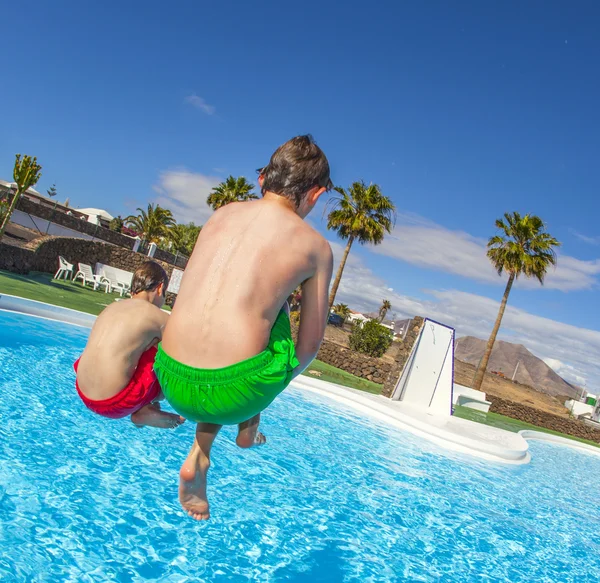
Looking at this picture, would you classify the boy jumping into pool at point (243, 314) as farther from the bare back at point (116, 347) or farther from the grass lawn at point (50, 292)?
the grass lawn at point (50, 292)

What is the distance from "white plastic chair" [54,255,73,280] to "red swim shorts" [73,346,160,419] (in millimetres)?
21584

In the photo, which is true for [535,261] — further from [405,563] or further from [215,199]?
[405,563]

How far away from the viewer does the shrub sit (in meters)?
25.5

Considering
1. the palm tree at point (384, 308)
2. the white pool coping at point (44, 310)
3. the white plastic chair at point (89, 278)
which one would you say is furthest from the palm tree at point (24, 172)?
the palm tree at point (384, 308)

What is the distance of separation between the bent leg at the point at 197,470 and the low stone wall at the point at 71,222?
102ft

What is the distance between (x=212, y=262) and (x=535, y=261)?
3245 centimetres

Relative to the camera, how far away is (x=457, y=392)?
24.7 metres

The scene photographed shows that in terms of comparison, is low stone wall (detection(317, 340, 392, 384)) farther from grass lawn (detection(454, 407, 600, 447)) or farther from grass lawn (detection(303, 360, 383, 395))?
grass lawn (detection(454, 407, 600, 447))

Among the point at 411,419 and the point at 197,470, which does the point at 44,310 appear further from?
the point at 197,470

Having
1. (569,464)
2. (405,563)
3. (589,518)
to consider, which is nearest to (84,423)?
(405,563)

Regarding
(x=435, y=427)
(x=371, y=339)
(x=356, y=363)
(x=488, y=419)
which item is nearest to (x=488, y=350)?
(x=371, y=339)

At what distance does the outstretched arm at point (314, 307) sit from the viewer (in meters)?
1.82

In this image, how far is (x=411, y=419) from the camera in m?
12.1

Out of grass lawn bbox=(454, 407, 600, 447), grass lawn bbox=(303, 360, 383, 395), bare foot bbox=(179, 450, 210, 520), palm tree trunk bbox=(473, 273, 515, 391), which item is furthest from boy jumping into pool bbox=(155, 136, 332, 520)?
palm tree trunk bbox=(473, 273, 515, 391)
